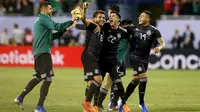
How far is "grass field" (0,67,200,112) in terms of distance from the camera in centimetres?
1559

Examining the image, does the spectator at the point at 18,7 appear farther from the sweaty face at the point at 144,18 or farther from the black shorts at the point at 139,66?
the black shorts at the point at 139,66

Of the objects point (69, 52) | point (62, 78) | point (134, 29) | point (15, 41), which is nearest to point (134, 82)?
point (134, 29)

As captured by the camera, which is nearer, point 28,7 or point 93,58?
point 93,58

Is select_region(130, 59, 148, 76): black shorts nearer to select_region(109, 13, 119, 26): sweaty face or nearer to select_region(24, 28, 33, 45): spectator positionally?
select_region(109, 13, 119, 26): sweaty face

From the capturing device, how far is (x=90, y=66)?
1351 cm

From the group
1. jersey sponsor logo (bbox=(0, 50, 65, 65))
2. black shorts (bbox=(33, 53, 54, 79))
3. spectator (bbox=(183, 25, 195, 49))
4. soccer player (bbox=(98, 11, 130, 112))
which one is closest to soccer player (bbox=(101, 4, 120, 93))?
soccer player (bbox=(98, 11, 130, 112))

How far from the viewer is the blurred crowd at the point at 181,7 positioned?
113ft

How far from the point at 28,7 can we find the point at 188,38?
29.5 feet

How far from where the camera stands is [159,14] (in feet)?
121

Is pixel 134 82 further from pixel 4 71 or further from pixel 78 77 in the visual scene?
pixel 4 71

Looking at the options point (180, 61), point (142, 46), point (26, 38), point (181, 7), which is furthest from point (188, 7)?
point (142, 46)

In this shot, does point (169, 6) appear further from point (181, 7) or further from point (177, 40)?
point (177, 40)

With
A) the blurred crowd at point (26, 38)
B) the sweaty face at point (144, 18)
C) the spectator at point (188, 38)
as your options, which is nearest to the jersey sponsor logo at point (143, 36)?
the sweaty face at point (144, 18)

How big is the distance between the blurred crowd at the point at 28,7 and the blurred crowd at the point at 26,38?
48.2 inches
